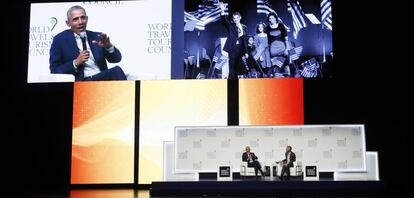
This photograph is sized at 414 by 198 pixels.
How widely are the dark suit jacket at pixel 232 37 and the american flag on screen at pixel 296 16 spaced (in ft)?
2.58

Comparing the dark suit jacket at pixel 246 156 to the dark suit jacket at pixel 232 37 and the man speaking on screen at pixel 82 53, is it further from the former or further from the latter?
the man speaking on screen at pixel 82 53

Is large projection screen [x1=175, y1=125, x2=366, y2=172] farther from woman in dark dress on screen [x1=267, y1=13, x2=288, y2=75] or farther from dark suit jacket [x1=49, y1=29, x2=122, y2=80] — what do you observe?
dark suit jacket [x1=49, y1=29, x2=122, y2=80]

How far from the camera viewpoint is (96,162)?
8.98m

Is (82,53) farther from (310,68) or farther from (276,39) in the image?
(310,68)

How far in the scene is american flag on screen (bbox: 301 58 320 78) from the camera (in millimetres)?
8320

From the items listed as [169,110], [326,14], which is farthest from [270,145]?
[326,14]

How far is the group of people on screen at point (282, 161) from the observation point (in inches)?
258

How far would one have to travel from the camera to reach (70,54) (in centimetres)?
875

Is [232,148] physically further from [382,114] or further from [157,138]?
[382,114]

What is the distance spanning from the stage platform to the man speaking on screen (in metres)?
2.98

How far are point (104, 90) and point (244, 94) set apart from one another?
2407 millimetres

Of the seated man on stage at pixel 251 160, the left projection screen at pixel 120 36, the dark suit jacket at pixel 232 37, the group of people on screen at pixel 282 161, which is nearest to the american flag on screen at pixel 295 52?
the dark suit jacket at pixel 232 37

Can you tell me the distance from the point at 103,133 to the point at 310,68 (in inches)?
142

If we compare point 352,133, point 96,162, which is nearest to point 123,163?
point 96,162
